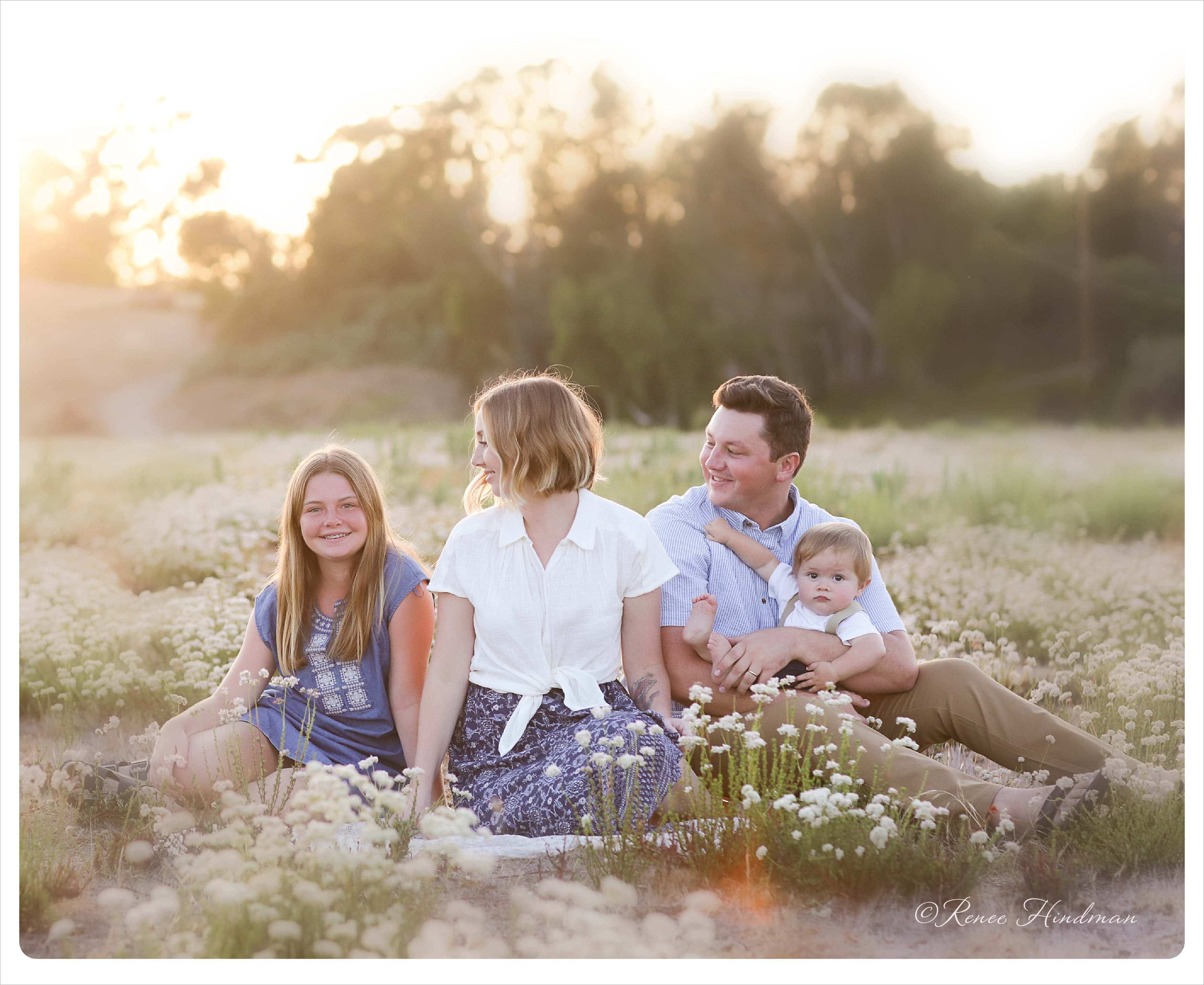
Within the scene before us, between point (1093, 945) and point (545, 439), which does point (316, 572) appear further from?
point (1093, 945)

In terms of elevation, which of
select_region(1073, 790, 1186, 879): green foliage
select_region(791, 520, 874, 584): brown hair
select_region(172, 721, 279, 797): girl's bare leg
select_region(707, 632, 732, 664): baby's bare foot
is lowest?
select_region(1073, 790, 1186, 879): green foliage

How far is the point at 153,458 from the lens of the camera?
40.0 feet

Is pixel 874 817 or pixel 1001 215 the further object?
pixel 1001 215

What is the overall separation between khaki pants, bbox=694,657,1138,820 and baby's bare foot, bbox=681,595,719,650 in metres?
0.30

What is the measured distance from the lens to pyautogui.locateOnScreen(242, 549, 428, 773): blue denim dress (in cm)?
369

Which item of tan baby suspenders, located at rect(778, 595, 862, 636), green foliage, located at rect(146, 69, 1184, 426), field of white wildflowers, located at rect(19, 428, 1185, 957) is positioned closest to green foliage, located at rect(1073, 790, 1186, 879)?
field of white wildflowers, located at rect(19, 428, 1185, 957)

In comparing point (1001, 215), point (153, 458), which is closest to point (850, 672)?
point (153, 458)

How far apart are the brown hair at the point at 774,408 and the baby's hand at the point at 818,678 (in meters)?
0.73

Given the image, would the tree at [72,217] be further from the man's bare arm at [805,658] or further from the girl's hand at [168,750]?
the man's bare arm at [805,658]

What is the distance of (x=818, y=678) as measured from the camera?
3.53 metres

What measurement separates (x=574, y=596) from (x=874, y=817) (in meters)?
1.13

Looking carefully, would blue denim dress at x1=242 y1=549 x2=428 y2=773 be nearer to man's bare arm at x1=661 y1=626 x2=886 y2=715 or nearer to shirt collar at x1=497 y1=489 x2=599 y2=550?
shirt collar at x1=497 y1=489 x2=599 y2=550

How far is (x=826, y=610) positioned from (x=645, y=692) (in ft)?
2.24

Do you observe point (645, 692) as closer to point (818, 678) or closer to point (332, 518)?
point (818, 678)
